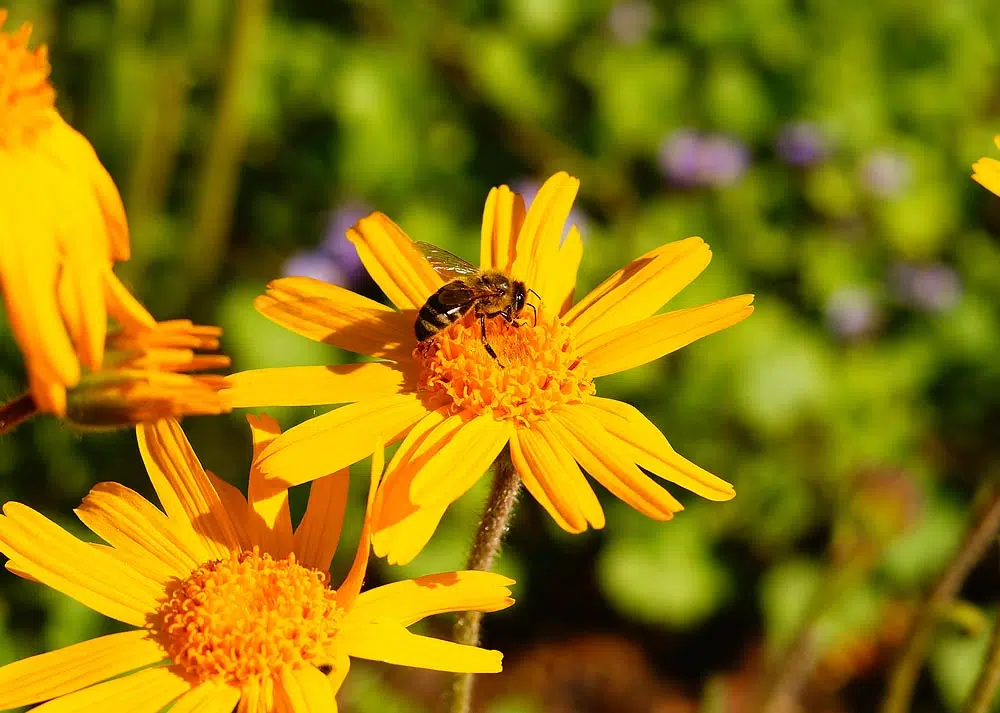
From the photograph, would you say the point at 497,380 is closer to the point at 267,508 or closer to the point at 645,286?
the point at 645,286

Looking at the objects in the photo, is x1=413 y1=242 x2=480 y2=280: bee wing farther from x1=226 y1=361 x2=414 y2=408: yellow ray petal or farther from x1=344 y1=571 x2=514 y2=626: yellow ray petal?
x1=344 y1=571 x2=514 y2=626: yellow ray petal

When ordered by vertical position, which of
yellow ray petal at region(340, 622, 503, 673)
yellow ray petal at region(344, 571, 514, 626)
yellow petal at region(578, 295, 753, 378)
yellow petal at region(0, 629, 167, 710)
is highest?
yellow petal at region(578, 295, 753, 378)

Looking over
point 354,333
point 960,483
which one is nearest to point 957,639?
point 960,483

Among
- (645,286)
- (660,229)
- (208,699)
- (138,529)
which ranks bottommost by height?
(208,699)

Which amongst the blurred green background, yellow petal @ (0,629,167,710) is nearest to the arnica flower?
yellow petal @ (0,629,167,710)

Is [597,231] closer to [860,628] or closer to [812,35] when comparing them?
[812,35]

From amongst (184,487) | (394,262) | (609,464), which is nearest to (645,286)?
(609,464)
